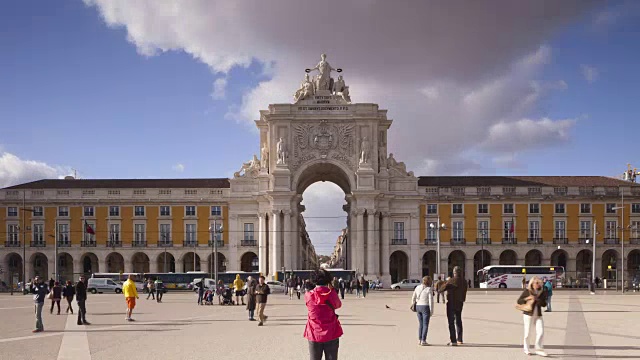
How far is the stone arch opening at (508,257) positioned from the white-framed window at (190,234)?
3706cm

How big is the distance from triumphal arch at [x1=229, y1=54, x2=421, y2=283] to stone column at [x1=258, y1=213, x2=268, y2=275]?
0.11m

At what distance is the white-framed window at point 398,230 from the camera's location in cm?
9044

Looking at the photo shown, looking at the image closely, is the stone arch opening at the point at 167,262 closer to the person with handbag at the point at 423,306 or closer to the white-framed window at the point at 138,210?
the white-framed window at the point at 138,210

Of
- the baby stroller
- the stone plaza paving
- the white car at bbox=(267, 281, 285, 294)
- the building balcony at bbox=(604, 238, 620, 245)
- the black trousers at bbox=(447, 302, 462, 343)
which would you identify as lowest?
the white car at bbox=(267, 281, 285, 294)

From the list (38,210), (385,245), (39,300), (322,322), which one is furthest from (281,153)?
(322,322)

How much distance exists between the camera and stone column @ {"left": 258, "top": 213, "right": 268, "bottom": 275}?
8794 centimetres

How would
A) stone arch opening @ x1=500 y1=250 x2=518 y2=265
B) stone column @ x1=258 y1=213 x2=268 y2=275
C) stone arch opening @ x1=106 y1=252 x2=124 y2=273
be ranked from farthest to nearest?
stone arch opening @ x1=106 y1=252 x2=124 y2=273
stone arch opening @ x1=500 y1=250 x2=518 y2=265
stone column @ x1=258 y1=213 x2=268 y2=275

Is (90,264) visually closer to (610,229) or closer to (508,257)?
(508,257)

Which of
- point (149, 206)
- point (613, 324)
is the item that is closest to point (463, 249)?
point (149, 206)

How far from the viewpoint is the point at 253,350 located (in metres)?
19.6

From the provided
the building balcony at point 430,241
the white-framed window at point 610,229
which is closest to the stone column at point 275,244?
the building balcony at point 430,241

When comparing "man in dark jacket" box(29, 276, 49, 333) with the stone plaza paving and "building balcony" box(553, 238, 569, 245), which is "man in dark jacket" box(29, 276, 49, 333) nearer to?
the stone plaza paving

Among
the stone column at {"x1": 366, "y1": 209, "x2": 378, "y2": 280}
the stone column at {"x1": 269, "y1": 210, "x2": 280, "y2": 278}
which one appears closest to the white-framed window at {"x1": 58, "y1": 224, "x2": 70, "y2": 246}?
the stone column at {"x1": 269, "y1": 210, "x2": 280, "y2": 278}

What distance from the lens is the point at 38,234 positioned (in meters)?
93.5
